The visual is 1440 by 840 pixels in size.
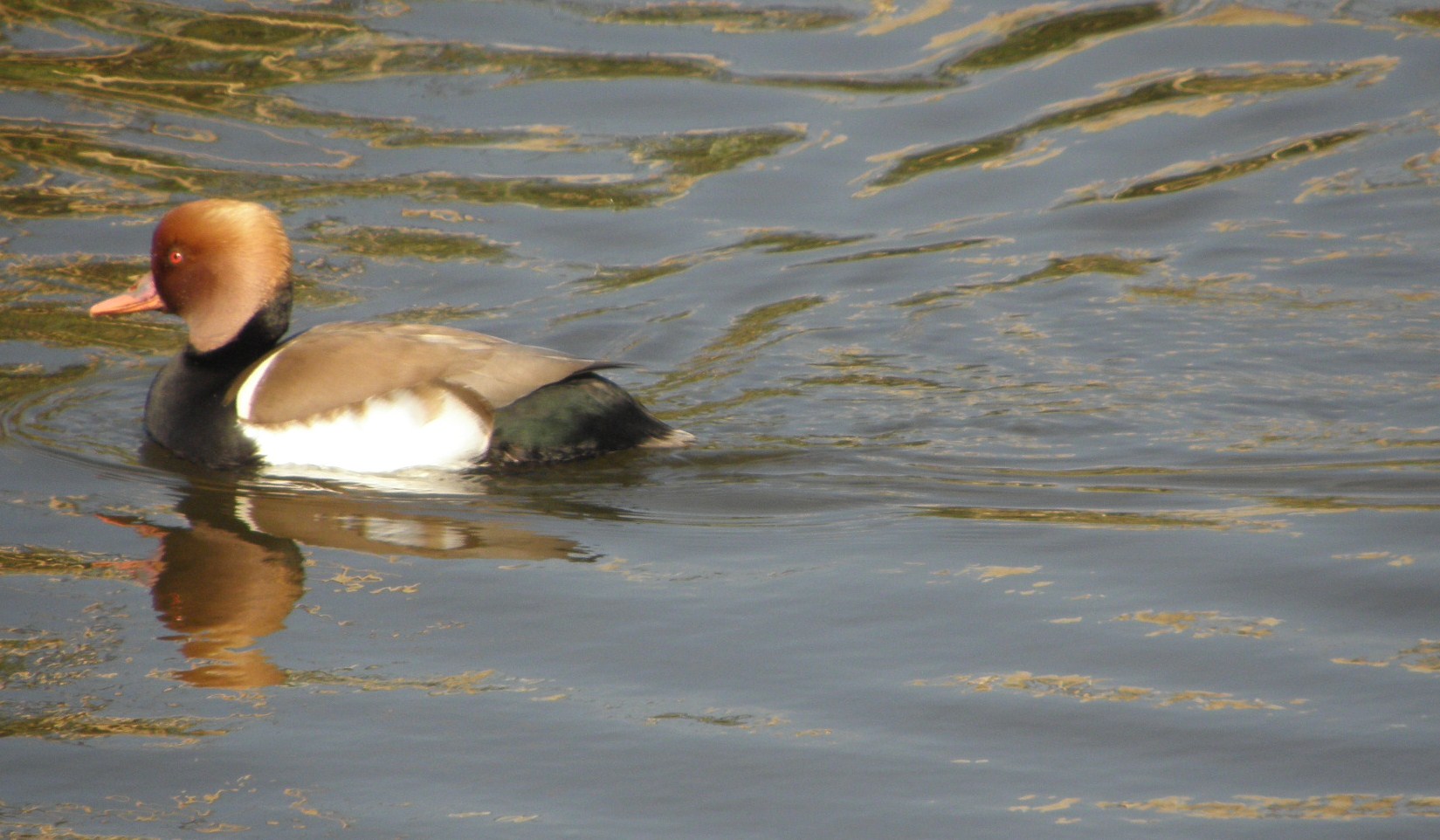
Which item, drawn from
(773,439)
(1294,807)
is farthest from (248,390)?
(1294,807)

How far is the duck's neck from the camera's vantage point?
5543 mm

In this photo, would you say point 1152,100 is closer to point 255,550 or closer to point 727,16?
point 727,16

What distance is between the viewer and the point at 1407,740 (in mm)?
3502

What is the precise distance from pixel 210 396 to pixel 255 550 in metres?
1.09

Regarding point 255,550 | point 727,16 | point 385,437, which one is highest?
point 727,16

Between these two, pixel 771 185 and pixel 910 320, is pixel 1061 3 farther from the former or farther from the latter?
pixel 910 320

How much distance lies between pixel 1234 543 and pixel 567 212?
4.89 m

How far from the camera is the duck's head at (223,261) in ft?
19.0

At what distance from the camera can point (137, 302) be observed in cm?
599

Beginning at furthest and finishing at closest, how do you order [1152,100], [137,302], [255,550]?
[1152,100]
[137,302]
[255,550]

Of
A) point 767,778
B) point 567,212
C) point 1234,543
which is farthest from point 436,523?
point 567,212

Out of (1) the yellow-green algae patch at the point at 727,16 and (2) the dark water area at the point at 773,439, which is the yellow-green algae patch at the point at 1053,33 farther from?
(1) the yellow-green algae patch at the point at 727,16

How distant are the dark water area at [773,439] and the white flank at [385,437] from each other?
0.34 feet

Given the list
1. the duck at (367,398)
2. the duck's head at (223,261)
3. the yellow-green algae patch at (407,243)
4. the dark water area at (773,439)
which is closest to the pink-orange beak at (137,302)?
the duck's head at (223,261)
